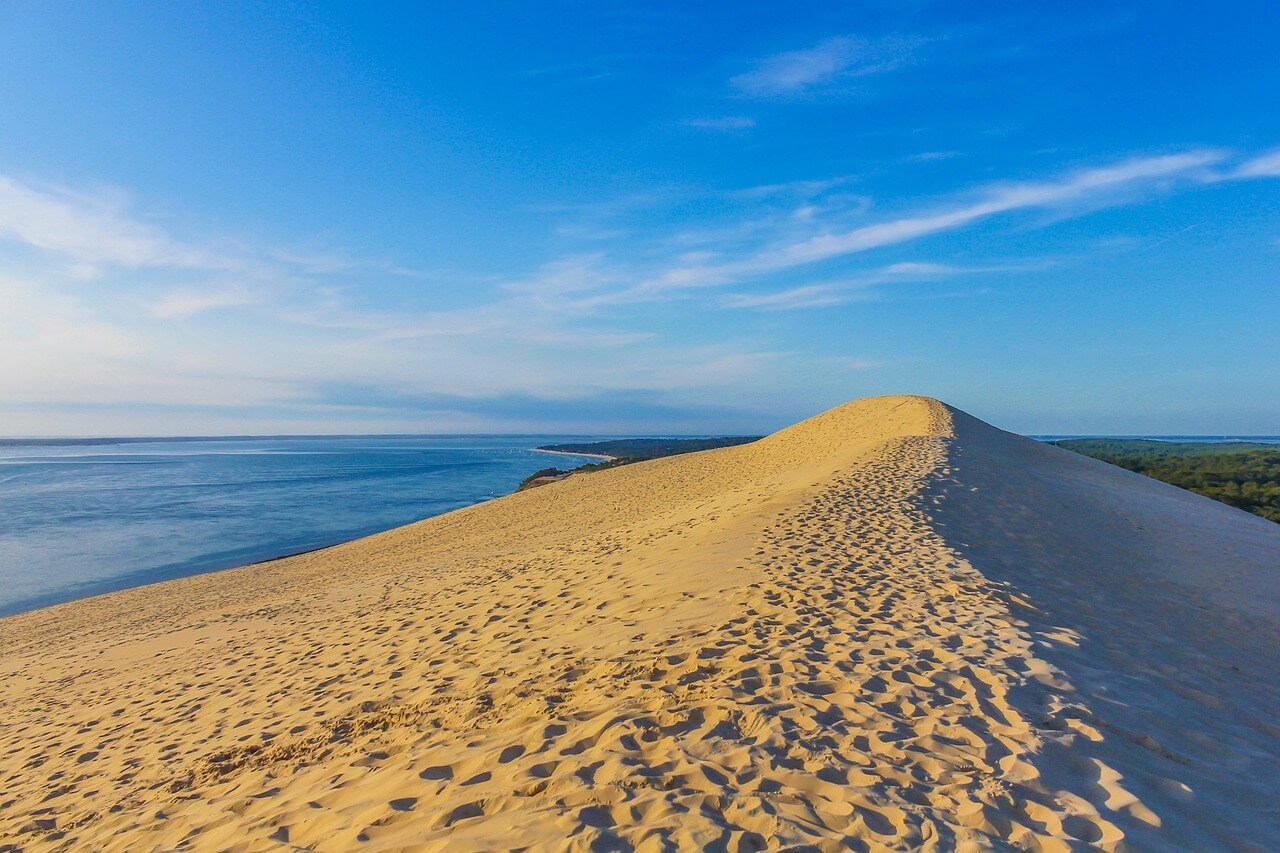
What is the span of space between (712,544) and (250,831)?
7.63 m

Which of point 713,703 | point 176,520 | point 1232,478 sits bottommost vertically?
point 176,520

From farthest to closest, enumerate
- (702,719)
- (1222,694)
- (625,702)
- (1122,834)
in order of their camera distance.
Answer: (1222,694) → (625,702) → (702,719) → (1122,834)

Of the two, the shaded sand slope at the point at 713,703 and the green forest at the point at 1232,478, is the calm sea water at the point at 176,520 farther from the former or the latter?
the green forest at the point at 1232,478

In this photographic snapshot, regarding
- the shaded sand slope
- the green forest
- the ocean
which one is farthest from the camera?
the green forest

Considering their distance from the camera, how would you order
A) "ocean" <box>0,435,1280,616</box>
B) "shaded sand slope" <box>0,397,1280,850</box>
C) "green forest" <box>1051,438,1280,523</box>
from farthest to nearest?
"green forest" <box>1051,438,1280,523</box>, "ocean" <box>0,435,1280,616</box>, "shaded sand slope" <box>0,397,1280,850</box>

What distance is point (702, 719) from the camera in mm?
4344

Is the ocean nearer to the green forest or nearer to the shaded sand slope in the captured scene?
the shaded sand slope

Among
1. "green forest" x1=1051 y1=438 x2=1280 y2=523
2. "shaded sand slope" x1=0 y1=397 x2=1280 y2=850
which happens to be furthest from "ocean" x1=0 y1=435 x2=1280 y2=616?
"green forest" x1=1051 y1=438 x2=1280 y2=523

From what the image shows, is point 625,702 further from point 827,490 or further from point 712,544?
point 827,490

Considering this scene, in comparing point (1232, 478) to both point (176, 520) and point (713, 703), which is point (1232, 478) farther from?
point (176, 520)

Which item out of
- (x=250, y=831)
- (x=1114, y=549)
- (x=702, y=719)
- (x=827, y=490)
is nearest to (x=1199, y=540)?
(x=1114, y=549)

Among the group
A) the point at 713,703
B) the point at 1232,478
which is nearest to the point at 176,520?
the point at 713,703

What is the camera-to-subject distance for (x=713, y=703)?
4531 millimetres

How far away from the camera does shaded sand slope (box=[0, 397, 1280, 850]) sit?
11.1 ft
